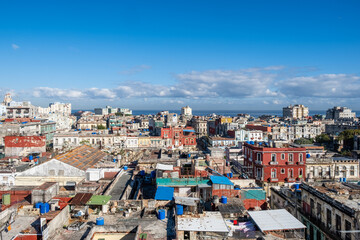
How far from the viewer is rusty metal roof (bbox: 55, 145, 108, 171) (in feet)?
125

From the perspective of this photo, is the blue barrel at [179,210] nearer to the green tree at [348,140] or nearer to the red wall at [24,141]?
the red wall at [24,141]

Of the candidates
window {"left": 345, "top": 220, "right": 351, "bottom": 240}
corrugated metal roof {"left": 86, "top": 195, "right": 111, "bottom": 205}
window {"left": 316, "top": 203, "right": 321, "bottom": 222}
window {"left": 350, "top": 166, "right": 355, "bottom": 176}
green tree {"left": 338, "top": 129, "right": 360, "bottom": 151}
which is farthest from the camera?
green tree {"left": 338, "top": 129, "right": 360, "bottom": 151}

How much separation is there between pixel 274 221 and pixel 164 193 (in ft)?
29.1

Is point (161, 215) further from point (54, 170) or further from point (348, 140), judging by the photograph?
point (348, 140)

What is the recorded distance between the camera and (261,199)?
26.6 meters

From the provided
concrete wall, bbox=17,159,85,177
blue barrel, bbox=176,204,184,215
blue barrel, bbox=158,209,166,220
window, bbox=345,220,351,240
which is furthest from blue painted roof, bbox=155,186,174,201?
concrete wall, bbox=17,159,85,177

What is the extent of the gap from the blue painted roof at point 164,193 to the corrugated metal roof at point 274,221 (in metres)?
6.34

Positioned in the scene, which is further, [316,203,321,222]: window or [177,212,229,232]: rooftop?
[316,203,321,222]: window

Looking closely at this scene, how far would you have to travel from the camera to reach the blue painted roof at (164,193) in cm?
2209

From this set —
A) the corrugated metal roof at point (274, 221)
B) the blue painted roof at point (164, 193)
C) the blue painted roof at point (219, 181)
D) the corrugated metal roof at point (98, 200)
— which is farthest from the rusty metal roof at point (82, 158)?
the corrugated metal roof at point (274, 221)

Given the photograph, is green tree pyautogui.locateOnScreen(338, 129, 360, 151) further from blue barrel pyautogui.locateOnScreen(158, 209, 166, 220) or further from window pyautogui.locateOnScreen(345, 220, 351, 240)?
blue barrel pyautogui.locateOnScreen(158, 209, 166, 220)

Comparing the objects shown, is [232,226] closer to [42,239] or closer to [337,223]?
[337,223]

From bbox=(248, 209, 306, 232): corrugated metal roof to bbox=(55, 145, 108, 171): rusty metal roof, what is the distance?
25022 mm

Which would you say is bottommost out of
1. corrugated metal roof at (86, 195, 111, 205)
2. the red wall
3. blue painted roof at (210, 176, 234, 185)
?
corrugated metal roof at (86, 195, 111, 205)
